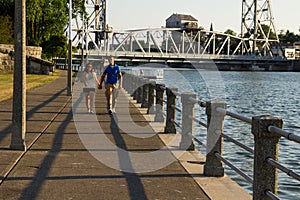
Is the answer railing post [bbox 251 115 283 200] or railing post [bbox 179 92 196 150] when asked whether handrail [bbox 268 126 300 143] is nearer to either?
railing post [bbox 251 115 283 200]

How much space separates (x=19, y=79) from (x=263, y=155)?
215 inches

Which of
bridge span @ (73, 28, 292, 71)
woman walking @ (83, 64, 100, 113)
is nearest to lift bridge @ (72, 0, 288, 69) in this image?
bridge span @ (73, 28, 292, 71)

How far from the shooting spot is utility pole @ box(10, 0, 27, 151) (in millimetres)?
9969

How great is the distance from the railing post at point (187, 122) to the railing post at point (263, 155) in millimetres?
4200

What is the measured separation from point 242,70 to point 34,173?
170523 millimetres

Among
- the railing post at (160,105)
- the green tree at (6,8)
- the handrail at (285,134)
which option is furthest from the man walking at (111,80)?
the green tree at (6,8)

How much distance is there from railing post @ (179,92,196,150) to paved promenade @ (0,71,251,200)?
47 cm

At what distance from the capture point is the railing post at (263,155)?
6.03 m

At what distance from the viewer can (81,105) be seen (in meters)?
21.2

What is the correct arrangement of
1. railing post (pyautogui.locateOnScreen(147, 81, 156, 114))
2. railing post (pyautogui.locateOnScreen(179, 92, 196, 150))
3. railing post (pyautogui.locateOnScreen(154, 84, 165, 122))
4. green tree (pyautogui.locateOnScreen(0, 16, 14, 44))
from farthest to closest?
green tree (pyautogui.locateOnScreen(0, 16, 14, 44)) < railing post (pyautogui.locateOnScreen(147, 81, 156, 114)) < railing post (pyautogui.locateOnScreen(154, 84, 165, 122)) < railing post (pyautogui.locateOnScreen(179, 92, 196, 150))

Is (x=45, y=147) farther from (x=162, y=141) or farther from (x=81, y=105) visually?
(x=81, y=105)

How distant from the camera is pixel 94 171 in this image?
8445mm

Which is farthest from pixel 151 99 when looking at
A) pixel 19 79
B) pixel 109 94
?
pixel 19 79

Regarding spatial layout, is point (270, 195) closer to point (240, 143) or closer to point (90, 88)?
point (240, 143)
